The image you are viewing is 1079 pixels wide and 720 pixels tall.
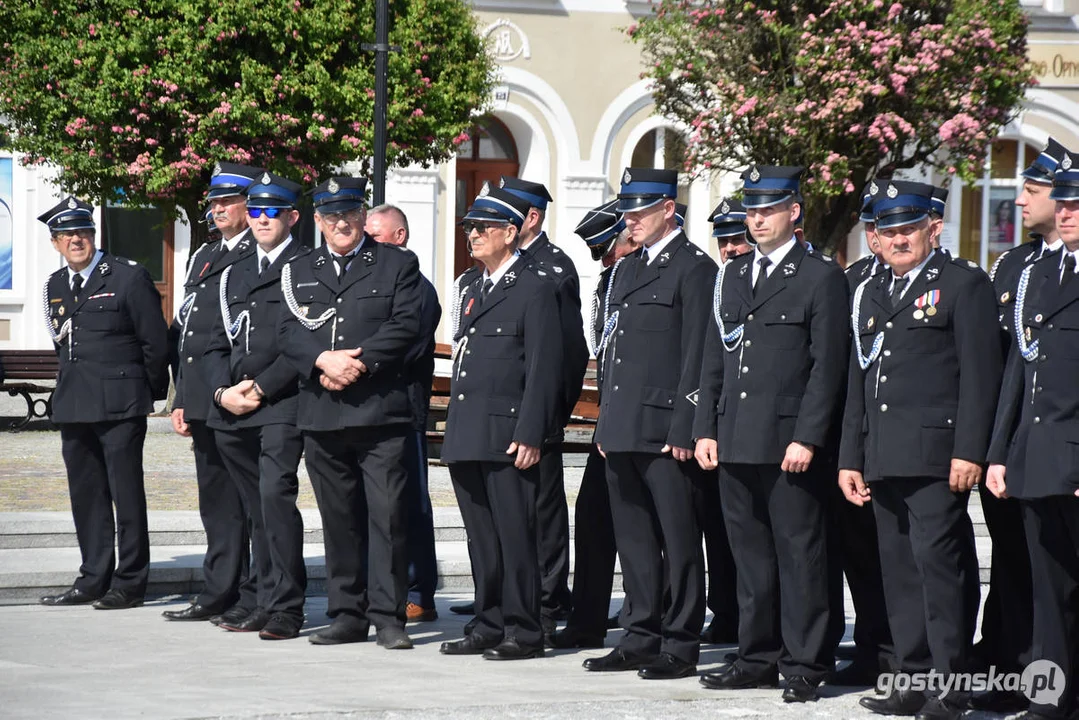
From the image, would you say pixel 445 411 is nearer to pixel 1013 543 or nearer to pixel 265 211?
pixel 265 211

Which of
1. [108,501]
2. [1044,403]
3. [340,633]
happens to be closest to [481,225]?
[340,633]

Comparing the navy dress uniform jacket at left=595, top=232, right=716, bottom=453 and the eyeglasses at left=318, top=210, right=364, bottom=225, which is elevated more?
the eyeglasses at left=318, top=210, right=364, bottom=225

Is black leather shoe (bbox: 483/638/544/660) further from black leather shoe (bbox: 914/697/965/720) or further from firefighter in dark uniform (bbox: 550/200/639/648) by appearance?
black leather shoe (bbox: 914/697/965/720)

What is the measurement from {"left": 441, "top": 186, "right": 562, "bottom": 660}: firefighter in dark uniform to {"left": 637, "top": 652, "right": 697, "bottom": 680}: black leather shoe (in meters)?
0.71

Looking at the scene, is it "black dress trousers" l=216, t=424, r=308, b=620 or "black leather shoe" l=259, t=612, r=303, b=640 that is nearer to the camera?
"black leather shoe" l=259, t=612, r=303, b=640

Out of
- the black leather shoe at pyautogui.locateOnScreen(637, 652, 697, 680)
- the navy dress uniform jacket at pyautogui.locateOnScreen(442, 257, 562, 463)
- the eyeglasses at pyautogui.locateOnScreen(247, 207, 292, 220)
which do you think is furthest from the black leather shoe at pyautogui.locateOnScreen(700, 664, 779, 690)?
the eyeglasses at pyautogui.locateOnScreen(247, 207, 292, 220)

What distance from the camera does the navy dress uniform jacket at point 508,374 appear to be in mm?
7875

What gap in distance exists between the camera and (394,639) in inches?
320

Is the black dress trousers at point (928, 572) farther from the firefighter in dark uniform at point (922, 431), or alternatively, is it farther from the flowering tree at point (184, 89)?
the flowering tree at point (184, 89)

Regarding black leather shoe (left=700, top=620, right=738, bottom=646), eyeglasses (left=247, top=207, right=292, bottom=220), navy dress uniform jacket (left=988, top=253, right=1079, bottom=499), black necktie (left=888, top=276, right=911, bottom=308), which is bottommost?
black leather shoe (left=700, top=620, right=738, bottom=646)

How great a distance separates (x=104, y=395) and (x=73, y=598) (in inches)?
42.2

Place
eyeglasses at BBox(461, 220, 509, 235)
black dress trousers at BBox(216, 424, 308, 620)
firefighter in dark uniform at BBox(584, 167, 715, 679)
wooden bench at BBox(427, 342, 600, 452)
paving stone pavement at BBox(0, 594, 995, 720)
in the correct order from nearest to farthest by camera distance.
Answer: paving stone pavement at BBox(0, 594, 995, 720) → firefighter in dark uniform at BBox(584, 167, 715, 679) → eyeglasses at BBox(461, 220, 509, 235) → black dress trousers at BBox(216, 424, 308, 620) → wooden bench at BBox(427, 342, 600, 452)

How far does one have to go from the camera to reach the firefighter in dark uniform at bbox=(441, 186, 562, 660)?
25.9 feet

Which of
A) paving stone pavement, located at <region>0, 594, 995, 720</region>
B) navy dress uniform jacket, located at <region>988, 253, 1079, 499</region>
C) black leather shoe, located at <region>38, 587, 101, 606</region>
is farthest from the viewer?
black leather shoe, located at <region>38, 587, 101, 606</region>
